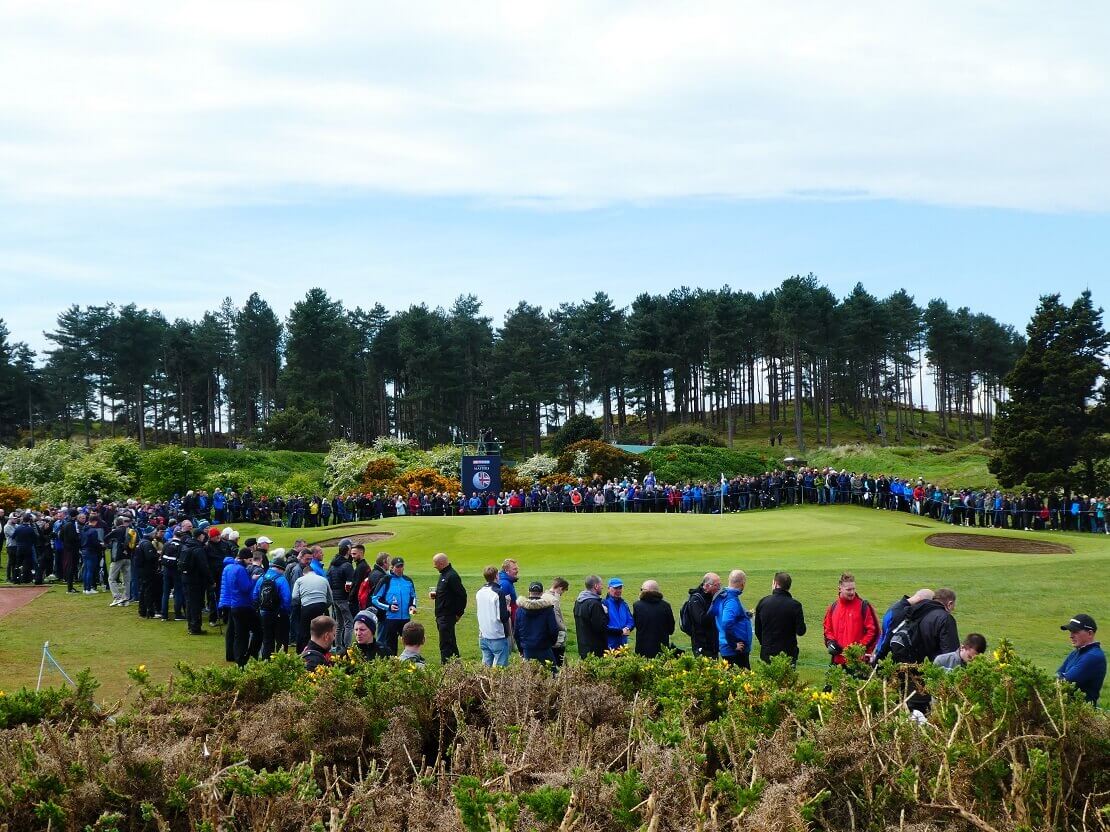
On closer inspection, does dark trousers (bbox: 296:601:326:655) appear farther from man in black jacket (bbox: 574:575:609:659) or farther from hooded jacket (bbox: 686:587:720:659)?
hooded jacket (bbox: 686:587:720:659)

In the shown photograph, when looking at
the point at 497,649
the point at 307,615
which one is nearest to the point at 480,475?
the point at 307,615

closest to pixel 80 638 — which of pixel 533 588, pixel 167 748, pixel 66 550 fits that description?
pixel 66 550

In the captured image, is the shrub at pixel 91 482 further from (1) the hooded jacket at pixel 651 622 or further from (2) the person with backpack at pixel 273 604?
(1) the hooded jacket at pixel 651 622

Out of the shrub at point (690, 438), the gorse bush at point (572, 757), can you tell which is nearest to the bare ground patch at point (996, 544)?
the gorse bush at point (572, 757)

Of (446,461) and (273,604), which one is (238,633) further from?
(446,461)

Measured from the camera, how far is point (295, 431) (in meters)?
77.0

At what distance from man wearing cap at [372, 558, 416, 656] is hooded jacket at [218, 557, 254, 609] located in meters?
2.52

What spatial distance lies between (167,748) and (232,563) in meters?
9.53

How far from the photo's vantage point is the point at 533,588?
1232 centimetres

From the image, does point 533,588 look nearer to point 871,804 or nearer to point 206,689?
point 206,689

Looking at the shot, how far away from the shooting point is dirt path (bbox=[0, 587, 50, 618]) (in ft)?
66.3

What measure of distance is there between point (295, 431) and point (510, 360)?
24490 millimetres

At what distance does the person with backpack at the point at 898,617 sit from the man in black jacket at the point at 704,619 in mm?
2203

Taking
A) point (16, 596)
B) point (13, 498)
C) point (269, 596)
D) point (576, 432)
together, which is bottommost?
point (16, 596)
